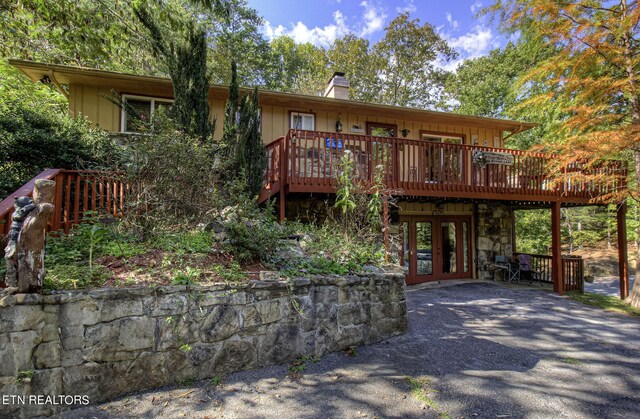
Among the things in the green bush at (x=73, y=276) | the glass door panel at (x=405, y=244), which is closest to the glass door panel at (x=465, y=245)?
the glass door panel at (x=405, y=244)

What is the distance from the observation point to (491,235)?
31.1ft

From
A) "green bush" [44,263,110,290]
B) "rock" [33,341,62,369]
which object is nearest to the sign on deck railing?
"green bush" [44,263,110,290]

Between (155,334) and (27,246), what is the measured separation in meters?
1.19

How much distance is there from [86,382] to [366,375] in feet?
8.05

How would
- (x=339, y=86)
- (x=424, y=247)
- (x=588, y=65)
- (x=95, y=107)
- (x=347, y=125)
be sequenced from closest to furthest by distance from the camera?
(x=588, y=65)
(x=95, y=107)
(x=347, y=125)
(x=424, y=247)
(x=339, y=86)

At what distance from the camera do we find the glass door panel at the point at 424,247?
8.91 metres

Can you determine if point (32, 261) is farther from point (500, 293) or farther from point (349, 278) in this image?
point (500, 293)

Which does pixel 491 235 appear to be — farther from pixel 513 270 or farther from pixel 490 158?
pixel 490 158

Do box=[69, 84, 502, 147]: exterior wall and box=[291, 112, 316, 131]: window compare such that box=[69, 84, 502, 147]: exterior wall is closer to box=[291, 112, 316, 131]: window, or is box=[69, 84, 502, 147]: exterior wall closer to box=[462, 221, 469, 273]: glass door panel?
box=[291, 112, 316, 131]: window

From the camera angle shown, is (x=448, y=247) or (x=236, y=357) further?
(x=448, y=247)

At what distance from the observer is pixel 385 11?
17.8 m

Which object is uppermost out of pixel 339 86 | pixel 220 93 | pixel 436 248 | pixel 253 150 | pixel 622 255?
pixel 339 86

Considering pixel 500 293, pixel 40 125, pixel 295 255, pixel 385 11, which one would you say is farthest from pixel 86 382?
pixel 385 11

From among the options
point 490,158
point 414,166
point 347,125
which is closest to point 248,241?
point 414,166
